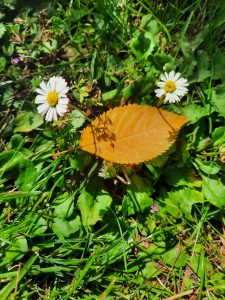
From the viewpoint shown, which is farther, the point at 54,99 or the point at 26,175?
the point at 26,175

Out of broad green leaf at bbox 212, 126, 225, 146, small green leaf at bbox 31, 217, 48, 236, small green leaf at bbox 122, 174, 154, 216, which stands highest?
Answer: broad green leaf at bbox 212, 126, 225, 146

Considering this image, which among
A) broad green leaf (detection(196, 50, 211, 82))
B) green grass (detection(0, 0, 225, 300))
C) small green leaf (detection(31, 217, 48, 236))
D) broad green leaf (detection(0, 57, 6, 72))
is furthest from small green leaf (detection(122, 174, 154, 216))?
broad green leaf (detection(0, 57, 6, 72))

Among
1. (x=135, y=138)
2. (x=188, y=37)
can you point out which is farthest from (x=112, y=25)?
(x=135, y=138)

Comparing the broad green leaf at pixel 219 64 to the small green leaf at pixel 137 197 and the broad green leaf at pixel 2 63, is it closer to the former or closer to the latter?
the small green leaf at pixel 137 197

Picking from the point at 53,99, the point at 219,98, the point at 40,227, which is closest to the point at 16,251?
the point at 40,227

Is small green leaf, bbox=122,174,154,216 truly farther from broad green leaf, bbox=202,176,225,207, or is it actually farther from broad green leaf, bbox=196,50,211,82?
broad green leaf, bbox=196,50,211,82

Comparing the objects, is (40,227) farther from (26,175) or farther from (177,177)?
(177,177)

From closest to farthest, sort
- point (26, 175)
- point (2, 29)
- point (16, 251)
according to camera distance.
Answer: point (16, 251) < point (26, 175) < point (2, 29)
